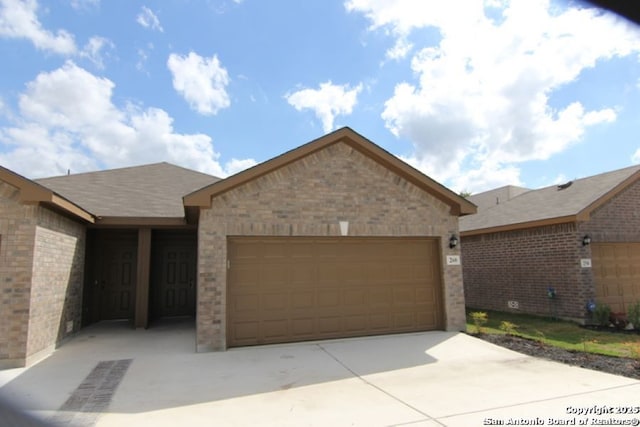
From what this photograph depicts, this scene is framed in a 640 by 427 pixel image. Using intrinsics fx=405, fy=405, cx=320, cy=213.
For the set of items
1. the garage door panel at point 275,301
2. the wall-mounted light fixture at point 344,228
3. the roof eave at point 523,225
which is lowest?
the garage door panel at point 275,301

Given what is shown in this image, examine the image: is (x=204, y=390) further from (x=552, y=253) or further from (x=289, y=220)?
(x=552, y=253)

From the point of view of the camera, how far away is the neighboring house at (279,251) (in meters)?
6.87

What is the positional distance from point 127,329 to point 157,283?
2072 mm

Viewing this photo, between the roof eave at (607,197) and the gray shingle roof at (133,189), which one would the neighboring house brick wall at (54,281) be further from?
the roof eave at (607,197)

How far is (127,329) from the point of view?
1019 centimetres

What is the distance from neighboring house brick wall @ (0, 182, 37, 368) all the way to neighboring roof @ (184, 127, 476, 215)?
2.63 metres

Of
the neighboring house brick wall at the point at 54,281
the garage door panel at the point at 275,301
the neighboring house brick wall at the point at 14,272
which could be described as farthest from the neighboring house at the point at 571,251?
the neighboring house brick wall at the point at 14,272

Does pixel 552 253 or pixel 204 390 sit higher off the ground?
pixel 552 253

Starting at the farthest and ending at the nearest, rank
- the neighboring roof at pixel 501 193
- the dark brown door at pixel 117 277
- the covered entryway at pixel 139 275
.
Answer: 1. the neighboring roof at pixel 501 193
2. the dark brown door at pixel 117 277
3. the covered entryway at pixel 139 275

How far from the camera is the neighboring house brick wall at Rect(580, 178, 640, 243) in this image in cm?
1118

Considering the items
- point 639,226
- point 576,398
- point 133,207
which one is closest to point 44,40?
point 133,207

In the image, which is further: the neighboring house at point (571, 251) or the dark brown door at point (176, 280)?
the dark brown door at point (176, 280)

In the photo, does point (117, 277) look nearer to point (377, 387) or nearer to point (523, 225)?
point (377, 387)

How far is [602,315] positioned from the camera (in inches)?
405
